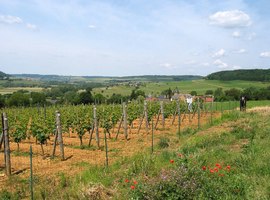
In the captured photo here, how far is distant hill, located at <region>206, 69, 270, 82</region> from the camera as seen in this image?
104 metres

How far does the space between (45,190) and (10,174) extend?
128 inches

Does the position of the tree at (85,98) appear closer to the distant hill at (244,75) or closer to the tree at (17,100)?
the tree at (17,100)

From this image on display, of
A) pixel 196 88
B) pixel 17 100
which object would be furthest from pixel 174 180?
pixel 196 88

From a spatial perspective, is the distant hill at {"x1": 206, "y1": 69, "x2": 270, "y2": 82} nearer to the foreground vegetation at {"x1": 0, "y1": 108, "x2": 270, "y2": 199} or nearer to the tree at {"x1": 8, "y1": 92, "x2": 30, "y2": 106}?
the tree at {"x1": 8, "y1": 92, "x2": 30, "y2": 106}

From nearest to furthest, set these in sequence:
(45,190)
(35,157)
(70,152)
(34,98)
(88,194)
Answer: (88,194) < (45,190) < (35,157) < (70,152) < (34,98)

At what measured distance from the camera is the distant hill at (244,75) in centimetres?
10438

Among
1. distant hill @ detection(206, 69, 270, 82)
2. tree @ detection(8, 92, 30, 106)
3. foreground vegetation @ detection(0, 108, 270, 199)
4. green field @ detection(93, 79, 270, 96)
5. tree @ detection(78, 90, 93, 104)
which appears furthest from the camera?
distant hill @ detection(206, 69, 270, 82)

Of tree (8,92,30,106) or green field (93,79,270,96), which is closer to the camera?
tree (8,92,30,106)

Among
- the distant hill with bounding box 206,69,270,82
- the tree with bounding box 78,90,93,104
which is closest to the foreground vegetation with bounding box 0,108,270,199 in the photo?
the tree with bounding box 78,90,93,104

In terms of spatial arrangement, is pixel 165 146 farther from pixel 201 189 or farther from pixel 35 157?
pixel 201 189

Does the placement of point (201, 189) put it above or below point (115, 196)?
above

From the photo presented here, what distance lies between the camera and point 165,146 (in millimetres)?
12930

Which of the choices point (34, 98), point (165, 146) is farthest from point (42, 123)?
point (34, 98)

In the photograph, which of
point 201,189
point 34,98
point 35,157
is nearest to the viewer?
point 201,189
